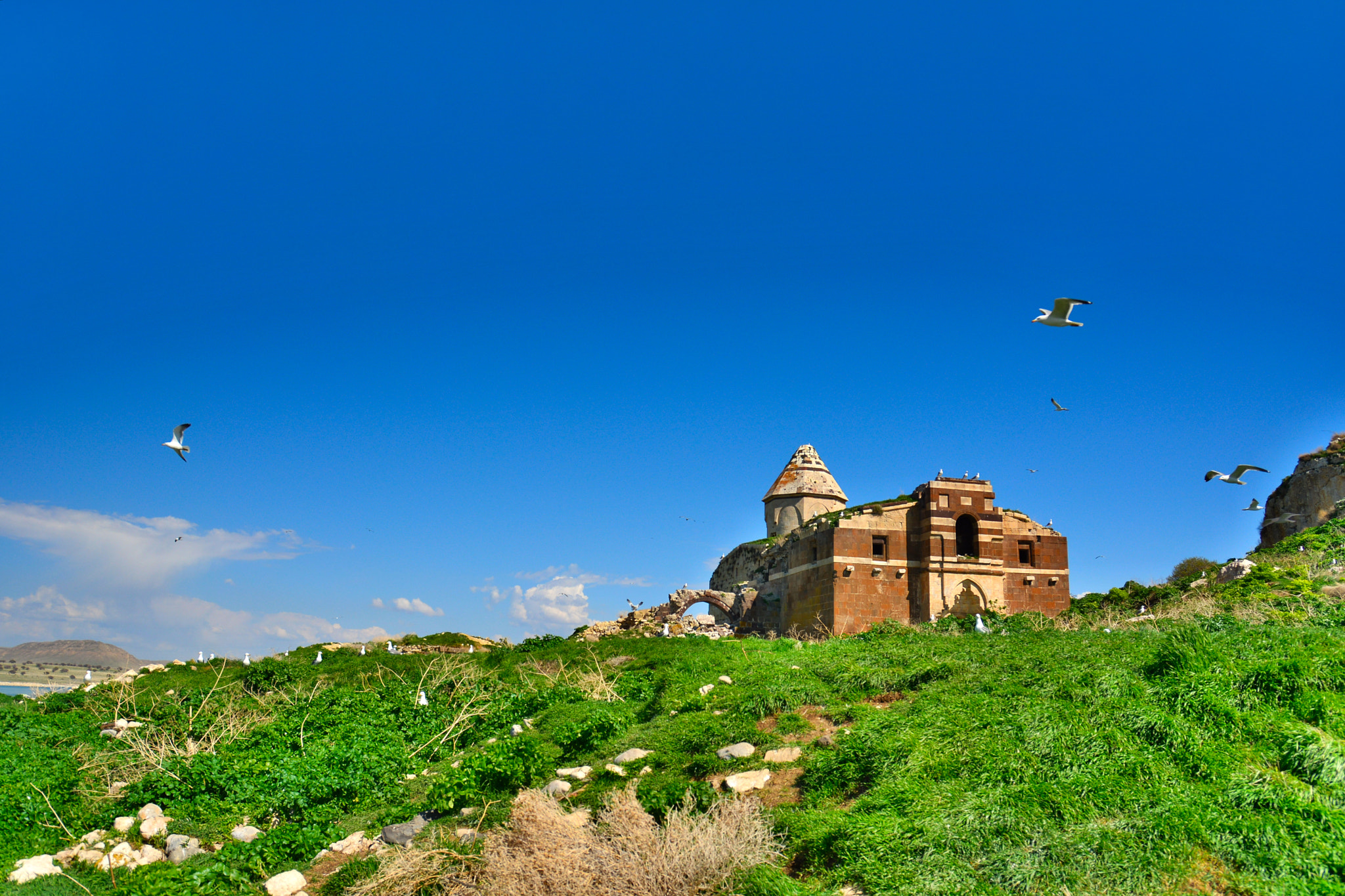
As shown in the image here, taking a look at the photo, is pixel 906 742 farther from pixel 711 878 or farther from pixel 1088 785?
pixel 711 878

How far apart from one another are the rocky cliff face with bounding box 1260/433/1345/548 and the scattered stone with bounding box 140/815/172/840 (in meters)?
27.9

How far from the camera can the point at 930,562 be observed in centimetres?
2752

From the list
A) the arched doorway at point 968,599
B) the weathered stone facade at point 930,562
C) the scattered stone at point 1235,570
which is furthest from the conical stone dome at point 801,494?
the scattered stone at point 1235,570

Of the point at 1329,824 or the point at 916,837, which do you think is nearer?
the point at 1329,824

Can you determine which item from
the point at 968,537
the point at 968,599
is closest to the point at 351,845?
the point at 968,599

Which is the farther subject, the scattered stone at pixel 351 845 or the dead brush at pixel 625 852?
the scattered stone at pixel 351 845

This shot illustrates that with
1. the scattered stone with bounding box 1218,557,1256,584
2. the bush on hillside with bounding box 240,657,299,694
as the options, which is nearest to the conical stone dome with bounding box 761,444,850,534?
the scattered stone with bounding box 1218,557,1256,584

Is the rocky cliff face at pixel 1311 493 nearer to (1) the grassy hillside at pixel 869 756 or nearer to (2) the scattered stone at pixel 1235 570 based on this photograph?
(2) the scattered stone at pixel 1235 570

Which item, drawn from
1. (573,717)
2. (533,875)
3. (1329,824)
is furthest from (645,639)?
(1329,824)

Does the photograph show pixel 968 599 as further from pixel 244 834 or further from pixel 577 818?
pixel 244 834

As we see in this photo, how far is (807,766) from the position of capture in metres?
8.03

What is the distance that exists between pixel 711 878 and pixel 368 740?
24.3ft

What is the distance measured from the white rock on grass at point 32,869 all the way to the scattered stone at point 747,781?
7229 mm

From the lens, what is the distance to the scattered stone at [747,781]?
7.81 m
